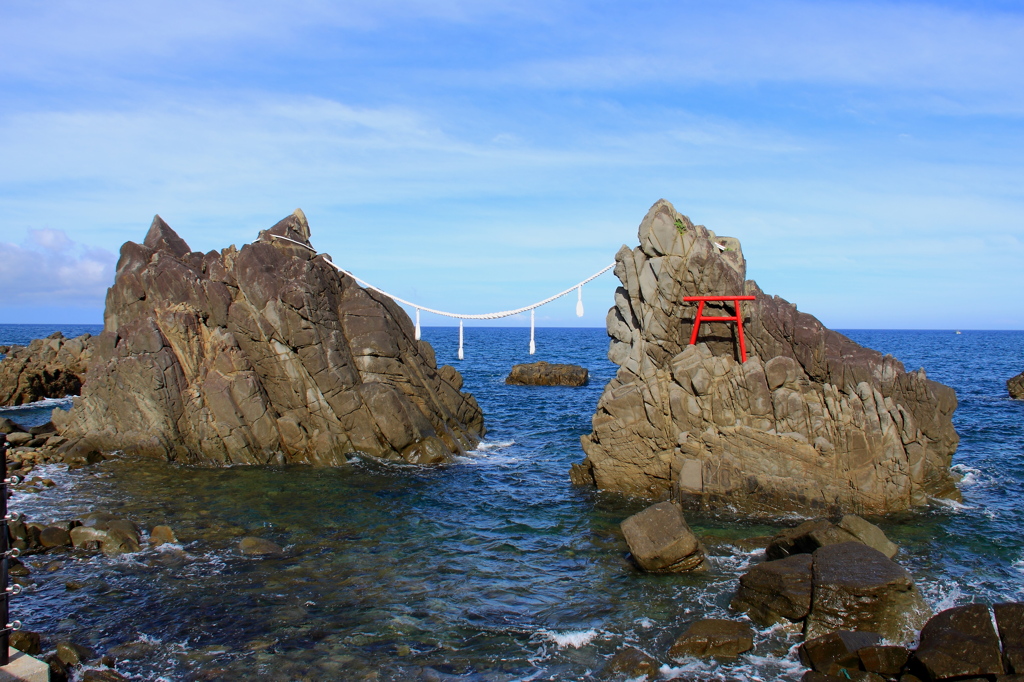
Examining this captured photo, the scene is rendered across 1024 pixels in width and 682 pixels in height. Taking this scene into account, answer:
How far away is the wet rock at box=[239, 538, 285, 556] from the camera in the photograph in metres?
15.5

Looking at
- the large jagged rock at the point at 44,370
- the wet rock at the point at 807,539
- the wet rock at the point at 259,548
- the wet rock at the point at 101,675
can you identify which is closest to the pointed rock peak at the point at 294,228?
the wet rock at the point at 259,548

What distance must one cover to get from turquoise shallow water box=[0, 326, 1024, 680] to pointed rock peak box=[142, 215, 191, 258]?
9.05 metres

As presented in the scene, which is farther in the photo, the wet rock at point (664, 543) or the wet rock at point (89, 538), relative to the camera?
the wet rock at point (89, 538)

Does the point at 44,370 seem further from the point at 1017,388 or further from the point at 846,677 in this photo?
the point at 1017,388

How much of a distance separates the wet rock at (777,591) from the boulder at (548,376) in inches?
1564

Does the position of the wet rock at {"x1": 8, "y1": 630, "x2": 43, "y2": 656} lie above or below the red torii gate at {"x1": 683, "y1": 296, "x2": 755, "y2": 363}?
below

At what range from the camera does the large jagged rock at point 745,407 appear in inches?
731

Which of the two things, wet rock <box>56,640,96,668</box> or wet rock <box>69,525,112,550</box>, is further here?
wet rock <box>69,525,112,550</box>

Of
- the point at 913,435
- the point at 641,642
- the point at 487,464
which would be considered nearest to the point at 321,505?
the point at 487,464

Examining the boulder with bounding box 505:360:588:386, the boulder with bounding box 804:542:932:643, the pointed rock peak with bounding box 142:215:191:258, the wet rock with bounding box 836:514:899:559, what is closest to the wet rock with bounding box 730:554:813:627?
the boulder with bounding box 804:542:932:643

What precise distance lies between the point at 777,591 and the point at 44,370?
149 feet

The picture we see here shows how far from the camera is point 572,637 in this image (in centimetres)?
1192

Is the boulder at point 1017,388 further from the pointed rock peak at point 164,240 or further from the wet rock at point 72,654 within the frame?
the wet rock at point 72,654

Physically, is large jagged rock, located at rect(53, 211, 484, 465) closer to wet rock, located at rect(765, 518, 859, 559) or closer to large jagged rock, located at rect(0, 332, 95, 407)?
wet rock, located at rect(765, 518, 859, 559)
